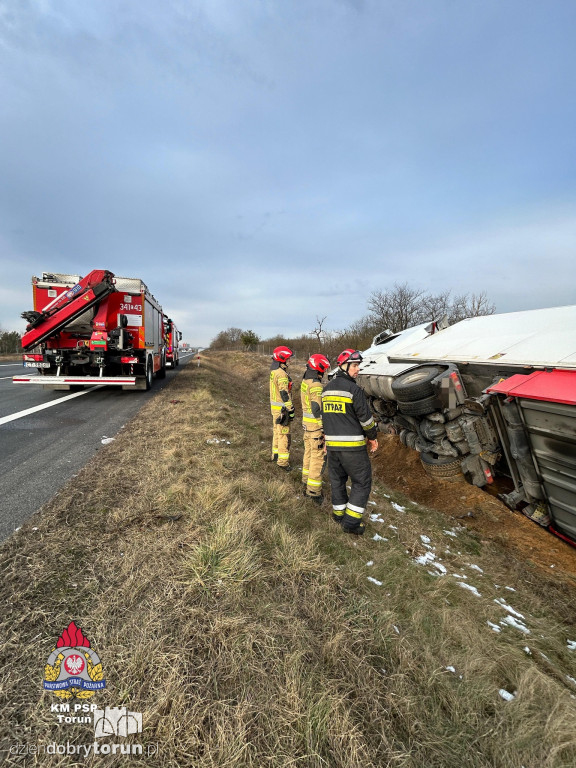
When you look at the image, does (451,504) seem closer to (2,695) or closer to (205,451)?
(205,451)

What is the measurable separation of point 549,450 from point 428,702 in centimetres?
271

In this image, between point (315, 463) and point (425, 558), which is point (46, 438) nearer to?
point (315, 463)

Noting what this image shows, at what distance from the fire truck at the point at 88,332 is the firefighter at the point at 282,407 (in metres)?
4.78

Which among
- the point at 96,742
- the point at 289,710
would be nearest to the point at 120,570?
the point at 96,742

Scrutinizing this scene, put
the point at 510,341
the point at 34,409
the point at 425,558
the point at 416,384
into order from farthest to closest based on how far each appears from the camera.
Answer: the point at 34,409
the point at 416,384
the point at 510,341
the point at 425,558

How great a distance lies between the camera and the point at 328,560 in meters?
2.73

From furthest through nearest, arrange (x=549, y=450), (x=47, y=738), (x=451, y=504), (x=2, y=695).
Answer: (x=451, y=504) → (x=549, y=450) → (x=2, y=695) → (x=47, y=738)

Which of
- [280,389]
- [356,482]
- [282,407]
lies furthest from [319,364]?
[356,482]

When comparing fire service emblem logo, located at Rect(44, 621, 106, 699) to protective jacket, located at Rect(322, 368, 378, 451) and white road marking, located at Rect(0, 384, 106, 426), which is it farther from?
white road marking, located at Rect(0, 384, 106, 426)

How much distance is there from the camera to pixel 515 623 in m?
2.61

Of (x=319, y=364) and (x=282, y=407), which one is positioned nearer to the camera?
(x=319, y=364)

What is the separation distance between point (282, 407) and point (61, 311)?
19.0ft

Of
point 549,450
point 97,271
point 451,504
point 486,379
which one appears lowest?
point 451,504

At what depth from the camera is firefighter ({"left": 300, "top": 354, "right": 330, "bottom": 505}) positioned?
4098mm
